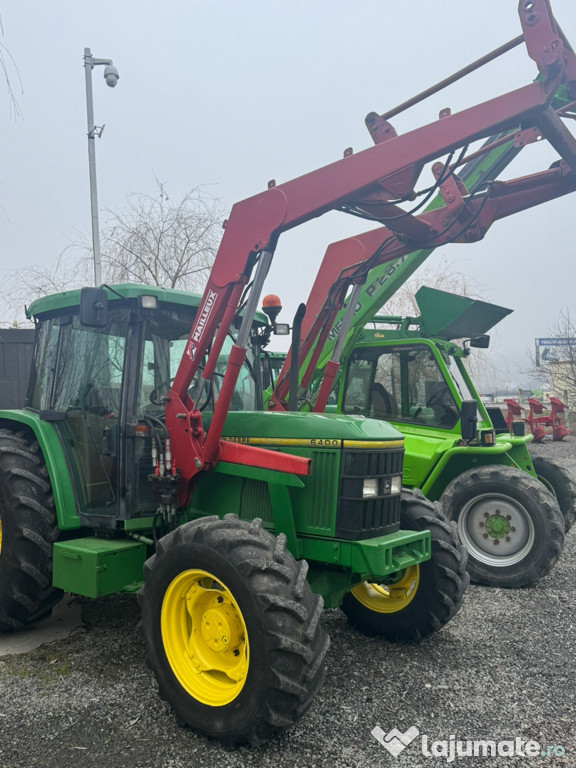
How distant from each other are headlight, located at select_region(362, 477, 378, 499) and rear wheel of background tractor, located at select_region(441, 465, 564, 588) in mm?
2554

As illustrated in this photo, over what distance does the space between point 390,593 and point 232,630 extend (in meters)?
1.60

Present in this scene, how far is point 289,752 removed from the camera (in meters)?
3.02

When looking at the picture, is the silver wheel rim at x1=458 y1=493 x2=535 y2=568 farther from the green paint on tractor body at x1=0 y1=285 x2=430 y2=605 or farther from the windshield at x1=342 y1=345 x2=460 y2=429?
the green paint on tractor body at x1=0 y1=285 x2=430 y2=605

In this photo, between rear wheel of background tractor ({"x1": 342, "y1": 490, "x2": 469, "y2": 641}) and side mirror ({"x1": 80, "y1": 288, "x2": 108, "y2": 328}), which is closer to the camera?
side mirror ({"x1": 80, "y1": 288, "x2": 108, "y2": 328})

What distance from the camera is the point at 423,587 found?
4.26 metres

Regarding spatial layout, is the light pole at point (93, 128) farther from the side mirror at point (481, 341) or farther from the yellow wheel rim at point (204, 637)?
the yellow wheel rim at point (204, 637)

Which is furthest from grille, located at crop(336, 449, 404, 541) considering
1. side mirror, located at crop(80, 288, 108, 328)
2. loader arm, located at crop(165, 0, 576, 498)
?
side mirror, located at crop(80, 288, 108, 328)

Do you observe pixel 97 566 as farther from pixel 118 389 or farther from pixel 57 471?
pixel 118 389

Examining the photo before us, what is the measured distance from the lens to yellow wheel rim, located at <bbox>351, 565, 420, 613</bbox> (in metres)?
4.34

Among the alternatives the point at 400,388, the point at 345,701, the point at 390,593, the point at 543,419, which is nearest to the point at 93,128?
the point at 400,388

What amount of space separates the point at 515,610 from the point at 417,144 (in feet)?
12.2

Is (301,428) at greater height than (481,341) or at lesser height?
lesser

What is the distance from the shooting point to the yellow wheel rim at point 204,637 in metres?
3.23

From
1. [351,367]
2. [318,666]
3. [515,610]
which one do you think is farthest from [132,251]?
[318,666]
